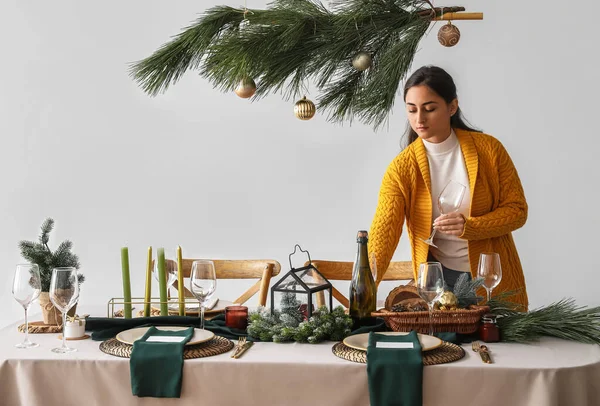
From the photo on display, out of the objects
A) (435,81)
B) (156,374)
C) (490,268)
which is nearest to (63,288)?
(156,374)

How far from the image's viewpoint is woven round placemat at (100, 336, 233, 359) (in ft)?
5.47

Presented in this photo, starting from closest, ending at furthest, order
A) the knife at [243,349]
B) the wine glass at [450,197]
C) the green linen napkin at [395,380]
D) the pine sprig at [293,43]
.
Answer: the green linen napkin at [395,380], the knife at [243,349], the pine sprig at [293,43], the wine glass at [450,197]

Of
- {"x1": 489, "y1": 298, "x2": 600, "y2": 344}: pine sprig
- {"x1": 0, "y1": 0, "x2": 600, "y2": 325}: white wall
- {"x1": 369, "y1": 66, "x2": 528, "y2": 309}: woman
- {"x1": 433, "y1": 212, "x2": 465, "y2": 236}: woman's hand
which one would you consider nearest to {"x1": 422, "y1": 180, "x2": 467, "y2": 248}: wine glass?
{"x1": 433, "y1": 212, "x2": 465, "y2": 236}: woman's hand

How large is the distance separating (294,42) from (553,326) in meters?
0.98

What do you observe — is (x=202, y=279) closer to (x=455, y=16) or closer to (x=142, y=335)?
(x=142, y=335)

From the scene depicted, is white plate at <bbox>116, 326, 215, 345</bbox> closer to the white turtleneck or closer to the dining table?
the dining table

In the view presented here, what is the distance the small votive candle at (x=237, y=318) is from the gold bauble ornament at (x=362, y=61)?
2.37ft

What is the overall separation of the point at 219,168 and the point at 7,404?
2.64 meters

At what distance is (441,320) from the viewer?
1812mm

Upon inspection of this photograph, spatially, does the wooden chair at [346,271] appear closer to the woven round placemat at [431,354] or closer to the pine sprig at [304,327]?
the pine sprig at [304,327]

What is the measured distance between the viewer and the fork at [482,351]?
5.25 ft

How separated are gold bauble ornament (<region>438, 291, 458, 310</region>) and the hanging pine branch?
60 centimetres

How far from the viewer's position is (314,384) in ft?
5.22

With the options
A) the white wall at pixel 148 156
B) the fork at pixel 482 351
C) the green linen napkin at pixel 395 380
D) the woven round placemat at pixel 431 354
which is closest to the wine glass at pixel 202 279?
the woven round placemat at pixel 431 354
